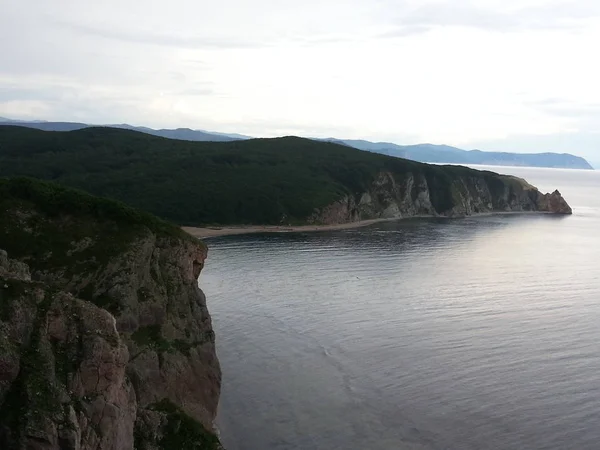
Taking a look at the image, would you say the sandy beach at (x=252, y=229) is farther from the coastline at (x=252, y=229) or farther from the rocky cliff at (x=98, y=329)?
the rocky cliff at (x=98, y=329)

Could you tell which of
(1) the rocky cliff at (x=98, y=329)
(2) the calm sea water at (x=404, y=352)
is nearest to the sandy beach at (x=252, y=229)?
(2) the calm sea water at (x=404, y=352)

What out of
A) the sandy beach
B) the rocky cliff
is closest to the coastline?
the sandy beach

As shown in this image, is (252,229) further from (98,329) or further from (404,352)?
(98,329)

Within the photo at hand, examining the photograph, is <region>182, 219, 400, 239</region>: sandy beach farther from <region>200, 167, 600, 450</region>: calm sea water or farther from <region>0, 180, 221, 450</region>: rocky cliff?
<region>0, 180, 221, 450</region>: rocky cliff

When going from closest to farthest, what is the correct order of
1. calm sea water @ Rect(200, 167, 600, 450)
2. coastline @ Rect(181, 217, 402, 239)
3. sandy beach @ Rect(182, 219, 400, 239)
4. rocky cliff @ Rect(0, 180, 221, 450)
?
1. rocky cliff @ Rect(0, 180, 221, 450)
2. calm sea water @ Rect(200, 167, 600, 450)
3. sandy beach @ Rect(182, 219, 400, 239)
4. coastline @ Rect(181, 217, 402, 239)

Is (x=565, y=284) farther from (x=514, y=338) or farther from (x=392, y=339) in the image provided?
(x=392, y=339)

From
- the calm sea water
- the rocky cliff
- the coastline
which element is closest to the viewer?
the rocky cliff
